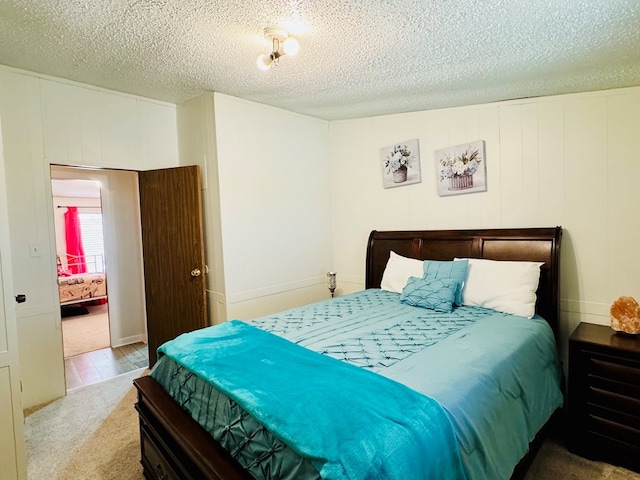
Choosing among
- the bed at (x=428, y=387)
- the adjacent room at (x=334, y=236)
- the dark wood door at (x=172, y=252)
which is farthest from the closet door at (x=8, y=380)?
the dark wood door at (x=172, y=252)

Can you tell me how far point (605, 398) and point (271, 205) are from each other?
2919 millimetres

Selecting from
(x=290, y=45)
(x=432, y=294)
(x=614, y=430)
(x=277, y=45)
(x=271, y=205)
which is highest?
(x=277, y=45)

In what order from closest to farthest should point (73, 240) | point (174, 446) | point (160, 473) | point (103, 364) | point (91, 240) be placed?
point (174, 446)
point (160, 473)
point (103, 364)
point (73, 240)
point (91, 240)

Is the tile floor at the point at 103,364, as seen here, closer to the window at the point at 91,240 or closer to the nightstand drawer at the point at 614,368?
the nightstand drawer at the point at 614,368

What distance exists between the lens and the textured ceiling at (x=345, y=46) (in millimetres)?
1773

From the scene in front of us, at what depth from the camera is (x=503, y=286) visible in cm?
255

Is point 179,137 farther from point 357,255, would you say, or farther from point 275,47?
point 357,255

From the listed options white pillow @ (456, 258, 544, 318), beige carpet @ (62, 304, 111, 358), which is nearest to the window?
beige carpet @ (62, 304, 111, 358)

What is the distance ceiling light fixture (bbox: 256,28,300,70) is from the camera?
6.23 feet

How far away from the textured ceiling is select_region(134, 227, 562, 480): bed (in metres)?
1.17

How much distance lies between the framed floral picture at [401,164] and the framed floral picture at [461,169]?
0.22 metres

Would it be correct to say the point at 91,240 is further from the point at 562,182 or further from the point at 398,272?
the point at 562,182

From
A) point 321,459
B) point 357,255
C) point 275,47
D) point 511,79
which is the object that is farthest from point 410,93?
point 321,459

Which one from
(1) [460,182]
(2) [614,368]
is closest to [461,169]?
(1) [460,182]
